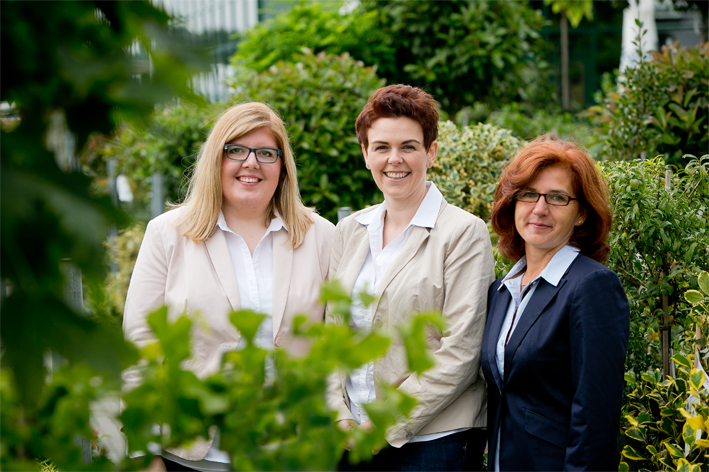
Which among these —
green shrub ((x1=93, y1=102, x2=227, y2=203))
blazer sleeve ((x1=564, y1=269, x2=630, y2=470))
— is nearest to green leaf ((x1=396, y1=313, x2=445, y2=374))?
blazer sleeve ((x1=564, y1=269, x2=630, y2=470))

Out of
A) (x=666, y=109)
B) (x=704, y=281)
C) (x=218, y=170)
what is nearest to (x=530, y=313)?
(x=704, y=281)

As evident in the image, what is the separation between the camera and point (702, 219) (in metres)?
3.11

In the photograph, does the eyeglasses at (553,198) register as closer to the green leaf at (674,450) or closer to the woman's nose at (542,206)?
the woman's nose at (542,206)

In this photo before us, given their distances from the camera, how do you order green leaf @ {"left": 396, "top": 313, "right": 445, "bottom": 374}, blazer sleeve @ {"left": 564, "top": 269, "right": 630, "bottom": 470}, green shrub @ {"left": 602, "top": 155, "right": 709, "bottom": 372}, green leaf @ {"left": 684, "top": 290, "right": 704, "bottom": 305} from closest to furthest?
green leaf @ {"left": 396, "top": 313, "right": 445, "bottom": 374}, blazer sleeve @ {"left": 564, "top": 269, "right": 630, "bottom": 470}, green leaf @ {"left": 684, "top": 290, "right": 704, "bottom": 305}, green shrub @ {"left": 602, "top": 155, "right": 709, "bottom": 372}

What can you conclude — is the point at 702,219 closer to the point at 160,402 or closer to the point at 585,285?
the point at 585,285

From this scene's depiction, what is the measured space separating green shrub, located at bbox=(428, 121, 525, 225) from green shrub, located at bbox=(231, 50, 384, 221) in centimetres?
106

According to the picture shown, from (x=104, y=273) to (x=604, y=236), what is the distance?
82.9 inches

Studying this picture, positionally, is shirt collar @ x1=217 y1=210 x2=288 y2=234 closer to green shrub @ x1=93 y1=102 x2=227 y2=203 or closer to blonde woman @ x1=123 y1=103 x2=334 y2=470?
blonde woman @ x1=123 y1=103 x2=334 y2=470

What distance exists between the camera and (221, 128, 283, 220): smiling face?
2951 mm

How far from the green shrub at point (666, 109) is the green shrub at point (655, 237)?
5.92 ft

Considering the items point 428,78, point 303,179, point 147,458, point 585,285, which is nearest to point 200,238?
point 585,285

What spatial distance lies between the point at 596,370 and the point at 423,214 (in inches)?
38.5

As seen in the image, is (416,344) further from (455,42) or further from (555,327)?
(455,42)

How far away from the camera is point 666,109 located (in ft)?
16.7
